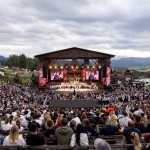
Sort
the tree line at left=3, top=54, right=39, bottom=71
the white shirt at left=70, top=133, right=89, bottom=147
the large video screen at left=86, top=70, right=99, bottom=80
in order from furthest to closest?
the tree line at left=3, top=54, right=39, bottom=71
the large video screen at left=86, top=70, right=99, bottom=80
the white shirt at left=70, top=133, right=89, bottom=147

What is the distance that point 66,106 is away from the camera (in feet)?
89.9

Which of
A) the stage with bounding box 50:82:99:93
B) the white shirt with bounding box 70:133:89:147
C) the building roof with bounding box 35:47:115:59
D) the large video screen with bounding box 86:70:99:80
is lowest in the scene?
the stage with bounding box 50:82:99:93

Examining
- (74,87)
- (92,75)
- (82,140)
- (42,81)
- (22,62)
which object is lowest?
(74,87)

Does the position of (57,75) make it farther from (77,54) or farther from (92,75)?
(92,75)

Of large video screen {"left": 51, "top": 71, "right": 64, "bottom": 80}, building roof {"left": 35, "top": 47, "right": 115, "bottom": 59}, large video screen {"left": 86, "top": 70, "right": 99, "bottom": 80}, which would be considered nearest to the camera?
large video screen {"left": 86, "top": 70, "right": 99, "bottom": 80}

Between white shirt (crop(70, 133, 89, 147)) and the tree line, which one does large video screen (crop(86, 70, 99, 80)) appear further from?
the tree line

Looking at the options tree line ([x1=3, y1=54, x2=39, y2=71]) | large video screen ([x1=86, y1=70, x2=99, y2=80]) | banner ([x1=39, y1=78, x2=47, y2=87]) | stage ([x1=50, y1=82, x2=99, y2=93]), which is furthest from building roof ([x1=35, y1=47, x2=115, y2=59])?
tree line ([x1=3, y1=54, x2=39, y2=71])

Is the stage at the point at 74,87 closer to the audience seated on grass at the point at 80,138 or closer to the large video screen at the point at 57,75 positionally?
the large video screen at the point at 57,75

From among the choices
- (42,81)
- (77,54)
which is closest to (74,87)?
(42,81)

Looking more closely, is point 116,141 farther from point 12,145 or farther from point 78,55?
point 78,55

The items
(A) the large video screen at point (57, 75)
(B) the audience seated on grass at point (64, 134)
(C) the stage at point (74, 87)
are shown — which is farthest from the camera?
(A) the large video screen at point (57, 75)

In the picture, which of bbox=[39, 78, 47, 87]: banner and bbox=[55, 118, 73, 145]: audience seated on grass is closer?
bbox=[55, 118, 73, 145]: audience seated on grass

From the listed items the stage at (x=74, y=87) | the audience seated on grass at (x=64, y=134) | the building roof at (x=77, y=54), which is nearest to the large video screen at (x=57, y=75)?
the stage at (x=74, y=87)

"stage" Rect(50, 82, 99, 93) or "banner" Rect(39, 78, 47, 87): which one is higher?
"banner" Rect(39, 78, 47, 87)
